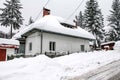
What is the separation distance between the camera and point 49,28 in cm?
2223

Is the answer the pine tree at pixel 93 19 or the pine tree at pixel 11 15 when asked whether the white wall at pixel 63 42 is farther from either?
the pine tree at pixel 11 15

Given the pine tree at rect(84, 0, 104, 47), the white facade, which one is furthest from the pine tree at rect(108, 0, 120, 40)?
the white facade

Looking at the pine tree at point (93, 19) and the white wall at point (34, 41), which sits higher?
the pine tree at point (93, 19)

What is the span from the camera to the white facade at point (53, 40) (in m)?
22.0

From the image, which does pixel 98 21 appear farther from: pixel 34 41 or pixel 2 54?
pixel 2 54

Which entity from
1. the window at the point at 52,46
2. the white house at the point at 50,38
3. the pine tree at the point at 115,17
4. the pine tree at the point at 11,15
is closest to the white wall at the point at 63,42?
the white house at the point at 50,38

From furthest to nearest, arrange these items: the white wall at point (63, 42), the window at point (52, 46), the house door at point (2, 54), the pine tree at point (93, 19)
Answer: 1. the pine tree at point (93, 19)
2. the window at point (52, 46)
3. the white wall at point (63, 42)
4. the house door at point (2, 54)

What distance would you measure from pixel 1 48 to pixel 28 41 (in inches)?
435

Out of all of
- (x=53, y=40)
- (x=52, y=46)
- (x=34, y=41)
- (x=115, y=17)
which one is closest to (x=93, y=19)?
(x=115, y=17)

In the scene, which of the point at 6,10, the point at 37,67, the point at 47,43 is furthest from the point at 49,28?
the point at 6,10

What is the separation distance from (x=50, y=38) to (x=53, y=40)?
2.02ft

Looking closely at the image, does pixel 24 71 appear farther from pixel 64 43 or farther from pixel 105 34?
pixel 105 34

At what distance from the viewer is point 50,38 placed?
74.8 ft

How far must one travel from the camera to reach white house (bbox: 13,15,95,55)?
71.5ft
